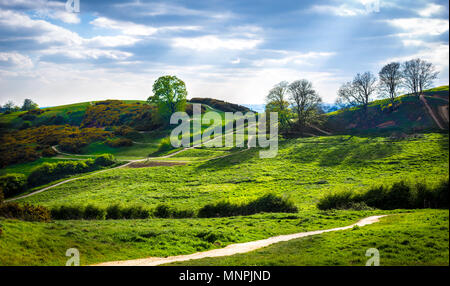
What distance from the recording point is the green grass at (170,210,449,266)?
1127 cm

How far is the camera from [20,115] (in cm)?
9819

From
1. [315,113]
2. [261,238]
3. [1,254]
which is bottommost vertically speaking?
[261,238]

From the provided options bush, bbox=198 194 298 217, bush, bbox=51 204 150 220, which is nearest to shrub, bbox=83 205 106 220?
bush, bbox=51 204 150 220

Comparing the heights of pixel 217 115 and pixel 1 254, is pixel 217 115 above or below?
above

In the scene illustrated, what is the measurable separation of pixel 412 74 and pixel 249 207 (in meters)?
65.7

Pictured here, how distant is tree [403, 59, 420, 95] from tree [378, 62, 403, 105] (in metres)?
2.40

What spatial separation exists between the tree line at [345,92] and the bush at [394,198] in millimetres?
39173

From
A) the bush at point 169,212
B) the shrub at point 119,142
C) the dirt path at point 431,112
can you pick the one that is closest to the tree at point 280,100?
the dirt path at point 431,112

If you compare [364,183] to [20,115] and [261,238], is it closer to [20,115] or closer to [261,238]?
[261,238]

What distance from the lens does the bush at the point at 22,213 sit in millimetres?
18547

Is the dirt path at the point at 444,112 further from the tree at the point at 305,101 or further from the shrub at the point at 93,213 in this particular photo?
the shrub at the point at 93,213

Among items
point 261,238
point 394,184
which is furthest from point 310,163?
point 261,238

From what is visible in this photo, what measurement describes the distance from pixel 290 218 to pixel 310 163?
81.0ft

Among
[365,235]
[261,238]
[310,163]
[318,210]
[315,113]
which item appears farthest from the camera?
[315,113]
